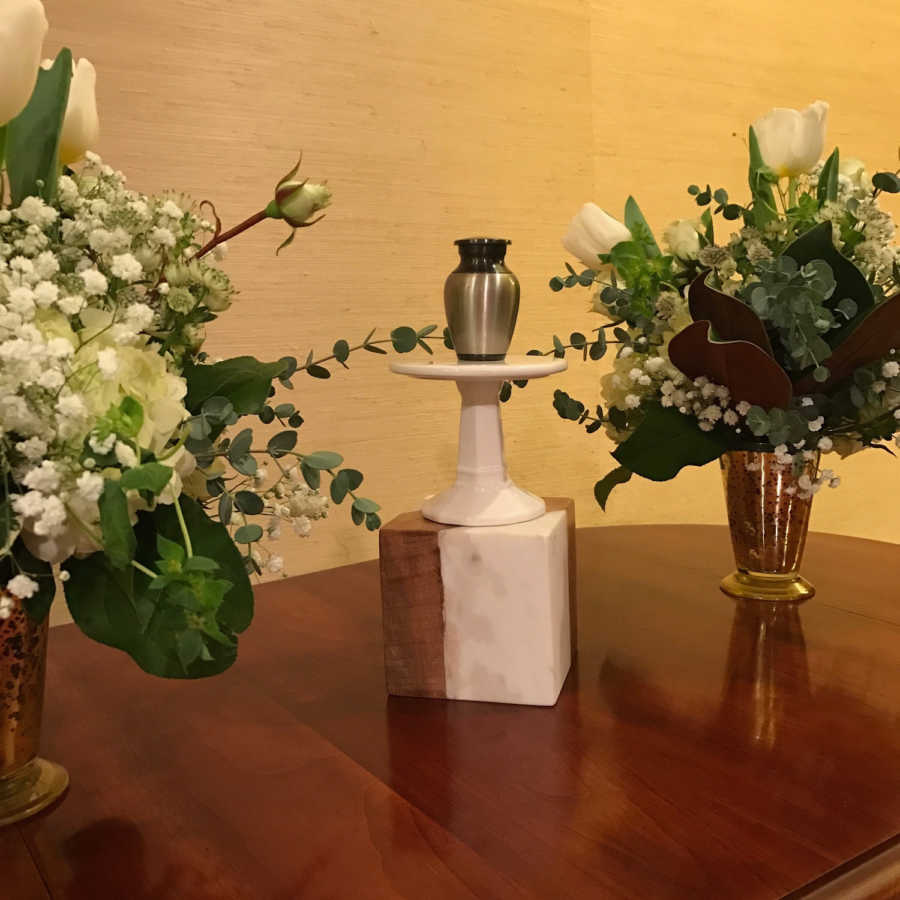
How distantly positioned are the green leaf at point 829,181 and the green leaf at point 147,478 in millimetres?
721

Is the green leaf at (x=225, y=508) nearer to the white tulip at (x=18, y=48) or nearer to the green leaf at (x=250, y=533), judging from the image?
the green leaf at (x=250, y=533)

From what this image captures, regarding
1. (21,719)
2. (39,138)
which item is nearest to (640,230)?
(39,138)

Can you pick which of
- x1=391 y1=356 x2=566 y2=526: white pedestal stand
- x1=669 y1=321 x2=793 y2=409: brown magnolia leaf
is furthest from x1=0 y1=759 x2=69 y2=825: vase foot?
x1=669 y1=321 x2=793 y2=409: brown magnolia leaf

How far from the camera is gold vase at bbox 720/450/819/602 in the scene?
94 centimetres

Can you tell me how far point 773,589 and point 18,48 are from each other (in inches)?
34.2

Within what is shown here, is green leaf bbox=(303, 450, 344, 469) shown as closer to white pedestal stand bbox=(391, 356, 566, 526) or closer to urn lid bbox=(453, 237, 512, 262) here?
white pedestal stand bbox=(391, 356, 566, 526)

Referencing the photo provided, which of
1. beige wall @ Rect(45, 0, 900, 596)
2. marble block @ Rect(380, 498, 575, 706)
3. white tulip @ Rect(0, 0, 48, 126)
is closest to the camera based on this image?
white tulip @ Rect(0, 0, 48, 126)

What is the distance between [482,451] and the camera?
79cm

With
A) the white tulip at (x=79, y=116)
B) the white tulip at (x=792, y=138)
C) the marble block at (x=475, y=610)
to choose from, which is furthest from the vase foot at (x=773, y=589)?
the white tulip at (x=79, y=116)

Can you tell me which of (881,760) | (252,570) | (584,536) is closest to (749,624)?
(881,760)

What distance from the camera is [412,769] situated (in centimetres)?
64

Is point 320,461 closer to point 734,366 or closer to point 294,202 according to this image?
point 294,202

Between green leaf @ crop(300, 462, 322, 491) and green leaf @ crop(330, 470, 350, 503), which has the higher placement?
green leaf @ crop(300, 462, 322, 491)

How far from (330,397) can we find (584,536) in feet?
1.76
